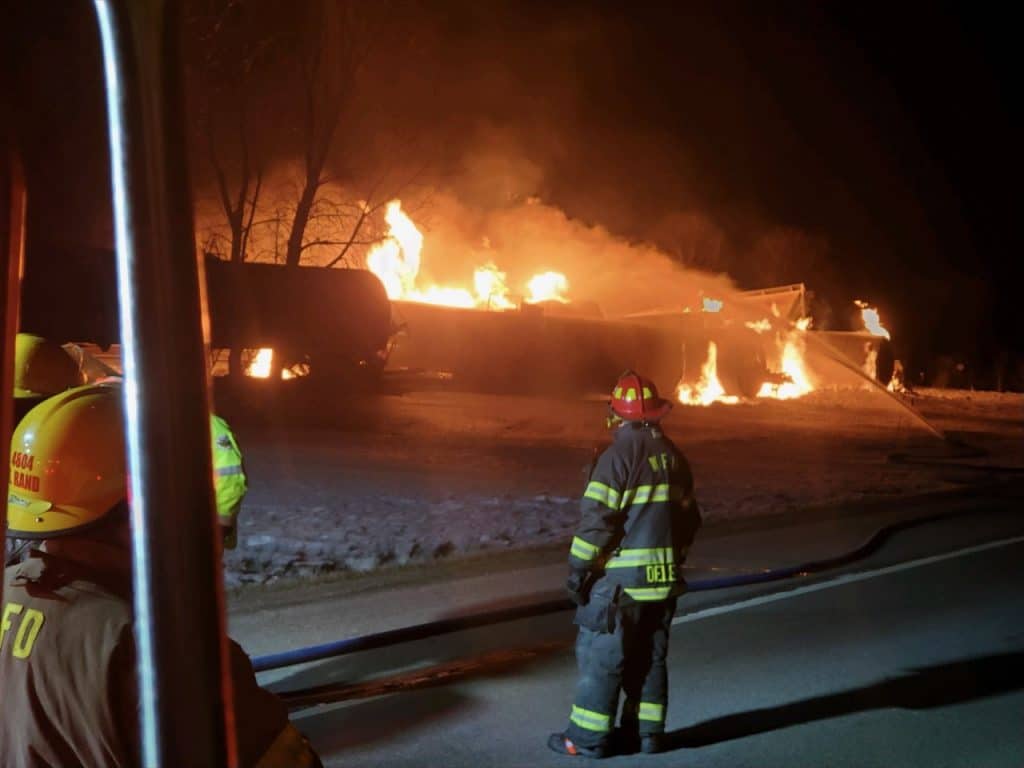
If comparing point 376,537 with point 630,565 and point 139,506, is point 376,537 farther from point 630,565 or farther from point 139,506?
point 139,506

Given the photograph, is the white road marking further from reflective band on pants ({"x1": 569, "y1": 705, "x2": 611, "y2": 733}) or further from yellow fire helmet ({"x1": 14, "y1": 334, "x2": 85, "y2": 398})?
yellow fire helmet ({"x1": 14, "y1": 334, "x2": 85, "y2": 398})

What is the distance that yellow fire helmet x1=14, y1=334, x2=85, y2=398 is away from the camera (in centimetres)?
494

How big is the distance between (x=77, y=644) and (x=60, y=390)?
397cm

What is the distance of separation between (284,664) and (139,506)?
185 inches

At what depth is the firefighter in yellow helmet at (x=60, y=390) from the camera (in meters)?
4.37

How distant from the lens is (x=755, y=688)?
5.25m

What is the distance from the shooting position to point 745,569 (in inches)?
329

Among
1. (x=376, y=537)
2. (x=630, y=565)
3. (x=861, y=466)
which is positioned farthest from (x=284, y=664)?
(x=861, y=466)

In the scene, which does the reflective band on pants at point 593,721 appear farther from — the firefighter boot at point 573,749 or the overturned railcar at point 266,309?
the overturned railcar at point 266,309

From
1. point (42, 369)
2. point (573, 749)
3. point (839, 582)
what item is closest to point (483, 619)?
point (573, 749)

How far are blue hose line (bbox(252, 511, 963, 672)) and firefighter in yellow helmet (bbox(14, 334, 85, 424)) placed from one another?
180 cm

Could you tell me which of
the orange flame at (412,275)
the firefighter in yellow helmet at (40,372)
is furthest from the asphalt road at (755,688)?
the orange flame at (412,275)

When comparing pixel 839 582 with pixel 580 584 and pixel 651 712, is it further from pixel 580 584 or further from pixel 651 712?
pixel 580 584

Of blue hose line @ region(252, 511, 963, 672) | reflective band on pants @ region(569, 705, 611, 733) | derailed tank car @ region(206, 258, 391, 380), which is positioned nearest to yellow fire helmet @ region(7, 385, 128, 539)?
reflective band on pants @ region(569, 705, 611, 733)
